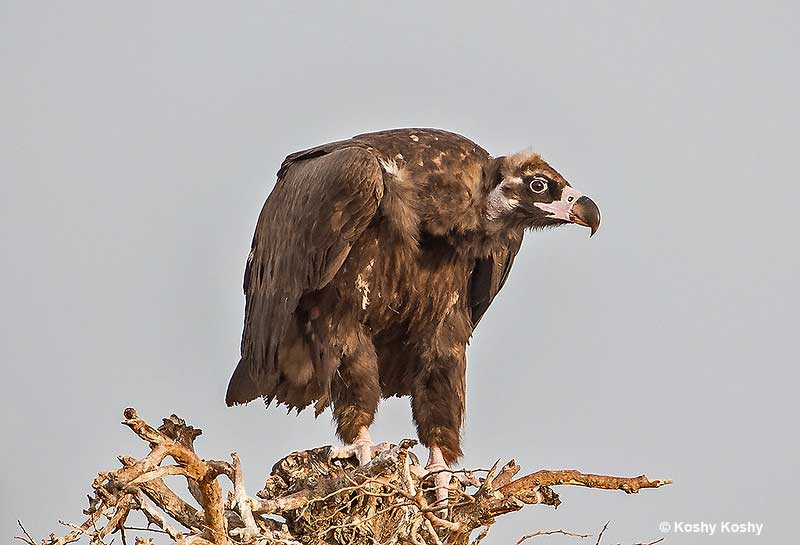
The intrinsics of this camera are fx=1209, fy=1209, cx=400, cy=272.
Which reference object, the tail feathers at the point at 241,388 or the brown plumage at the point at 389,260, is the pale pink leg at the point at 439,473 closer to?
the brown plumage at the point at 389,260

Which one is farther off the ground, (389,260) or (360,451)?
(389,260)

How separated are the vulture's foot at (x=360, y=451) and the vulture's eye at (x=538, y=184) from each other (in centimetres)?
148

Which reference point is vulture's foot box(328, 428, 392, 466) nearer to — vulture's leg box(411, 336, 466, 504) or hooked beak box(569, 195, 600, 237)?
vulture's leg box(411, 336, 466, 504)

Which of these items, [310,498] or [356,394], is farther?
[356,394]

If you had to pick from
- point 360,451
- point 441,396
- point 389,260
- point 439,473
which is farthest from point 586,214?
point 360,451

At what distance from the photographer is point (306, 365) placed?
6438 millimetres

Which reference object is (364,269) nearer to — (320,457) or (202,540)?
(320,457)

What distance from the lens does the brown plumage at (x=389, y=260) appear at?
610 centimetres

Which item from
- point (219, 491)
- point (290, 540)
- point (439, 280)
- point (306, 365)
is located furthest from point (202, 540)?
point (439, 280)

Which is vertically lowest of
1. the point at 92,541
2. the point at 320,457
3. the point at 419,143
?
the point at 92,541

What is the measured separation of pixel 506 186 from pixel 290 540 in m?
2.09

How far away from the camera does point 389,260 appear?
623 cm

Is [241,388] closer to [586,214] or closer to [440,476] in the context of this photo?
[440,476]

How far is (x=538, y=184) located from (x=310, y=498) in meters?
1.95
